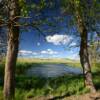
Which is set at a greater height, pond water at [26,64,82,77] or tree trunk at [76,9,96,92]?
tree trunk at [76,9,96,92]

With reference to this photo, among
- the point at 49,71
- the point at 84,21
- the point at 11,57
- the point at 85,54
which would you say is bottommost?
the point at 49,71

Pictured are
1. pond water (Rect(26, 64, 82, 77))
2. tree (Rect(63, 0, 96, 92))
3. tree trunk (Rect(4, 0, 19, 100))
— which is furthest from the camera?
pond water (Rect(26, 64, 82, 77))

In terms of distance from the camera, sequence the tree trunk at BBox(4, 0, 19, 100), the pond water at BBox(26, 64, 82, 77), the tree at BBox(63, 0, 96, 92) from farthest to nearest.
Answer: the pond water at BBox(26, 64, 82, 77) < the tree at BBox(63, 0, 96, 92) < the tree trunk at BBox(4, 0, 19, 100)

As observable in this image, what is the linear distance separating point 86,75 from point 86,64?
672 mm

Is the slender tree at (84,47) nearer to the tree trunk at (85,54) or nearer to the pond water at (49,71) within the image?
the tree trunk at (85,54)

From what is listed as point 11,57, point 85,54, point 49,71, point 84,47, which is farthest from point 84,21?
point 49,71

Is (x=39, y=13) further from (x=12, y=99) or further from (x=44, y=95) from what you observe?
(x=44, y=95)

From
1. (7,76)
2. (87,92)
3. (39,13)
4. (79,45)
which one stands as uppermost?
(39,13)

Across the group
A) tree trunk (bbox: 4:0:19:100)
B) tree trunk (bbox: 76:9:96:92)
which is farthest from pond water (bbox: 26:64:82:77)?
tree trunk (bbox: 4:0:19:100)

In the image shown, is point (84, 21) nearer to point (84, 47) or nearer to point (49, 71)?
point (84, 47)

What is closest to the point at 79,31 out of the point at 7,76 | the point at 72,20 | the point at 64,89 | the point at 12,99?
the point at 72,20

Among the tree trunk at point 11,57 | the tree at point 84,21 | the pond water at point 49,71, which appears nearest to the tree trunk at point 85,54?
the tree at point 84,21

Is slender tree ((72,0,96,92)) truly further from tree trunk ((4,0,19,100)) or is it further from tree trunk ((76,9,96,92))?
tree trunk ((4,0,19,100))

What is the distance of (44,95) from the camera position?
663 inches
